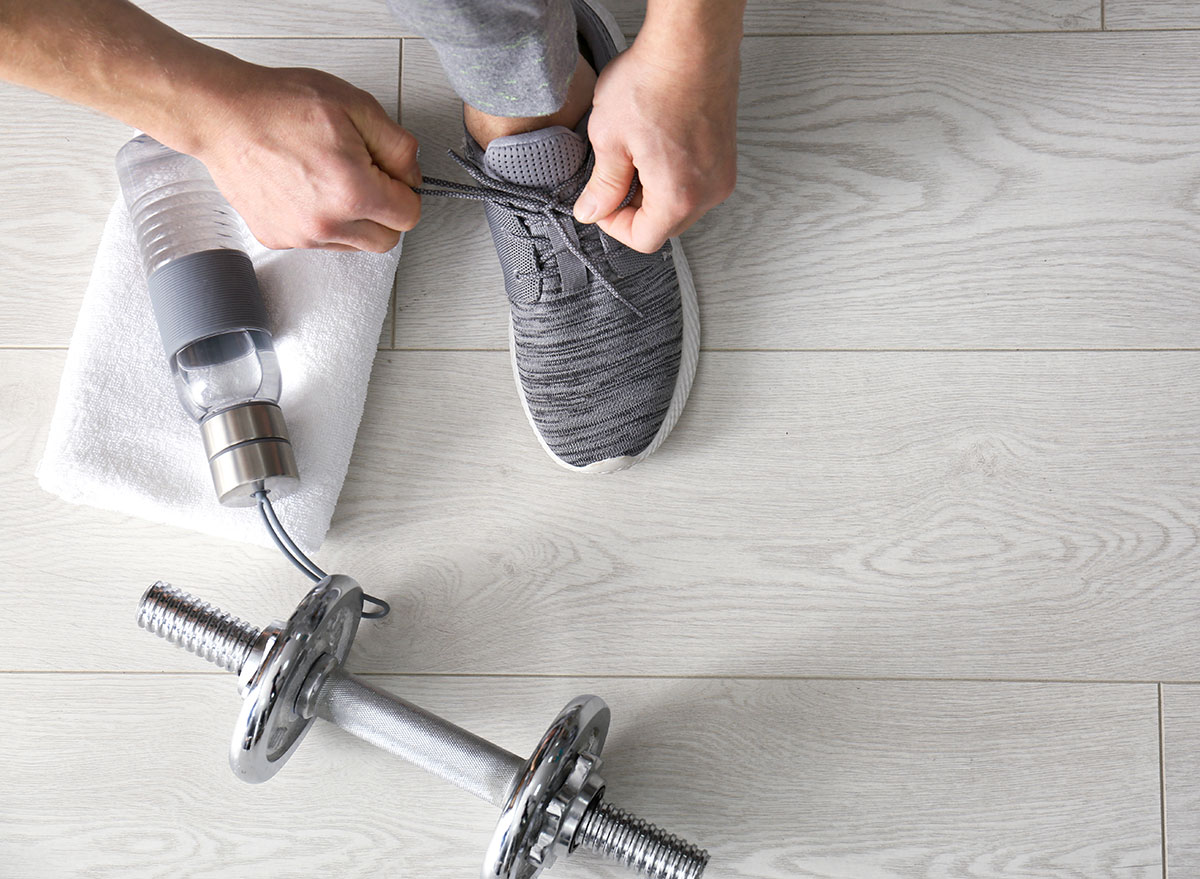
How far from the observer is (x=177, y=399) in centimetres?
72

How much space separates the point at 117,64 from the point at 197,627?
1.17 feet

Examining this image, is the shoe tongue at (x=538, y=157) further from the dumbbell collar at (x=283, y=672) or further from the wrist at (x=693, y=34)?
the dumbbell collar at (x=283, y=672)

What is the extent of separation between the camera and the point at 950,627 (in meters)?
0.72

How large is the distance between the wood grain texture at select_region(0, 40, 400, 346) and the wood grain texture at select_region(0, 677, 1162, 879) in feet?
0.98

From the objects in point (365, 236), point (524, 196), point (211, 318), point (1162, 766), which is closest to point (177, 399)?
point (211, 318)

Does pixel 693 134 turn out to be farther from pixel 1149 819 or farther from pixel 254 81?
pixel 1149 819

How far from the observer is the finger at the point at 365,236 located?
642 millimetres

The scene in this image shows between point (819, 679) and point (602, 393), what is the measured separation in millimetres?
274

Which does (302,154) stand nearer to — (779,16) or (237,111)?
(237,111)

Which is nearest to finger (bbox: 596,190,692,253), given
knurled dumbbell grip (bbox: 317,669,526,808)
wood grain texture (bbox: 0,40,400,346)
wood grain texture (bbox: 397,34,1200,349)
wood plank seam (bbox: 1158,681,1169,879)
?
wood grain texture (bbox: 397,34,1200,349)

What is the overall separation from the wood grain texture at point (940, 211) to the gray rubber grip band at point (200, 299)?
13cm

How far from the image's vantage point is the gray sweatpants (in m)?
0.46

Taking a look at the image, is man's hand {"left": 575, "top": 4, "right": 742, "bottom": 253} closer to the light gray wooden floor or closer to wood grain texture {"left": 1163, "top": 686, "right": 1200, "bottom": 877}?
the light gray wooden floor

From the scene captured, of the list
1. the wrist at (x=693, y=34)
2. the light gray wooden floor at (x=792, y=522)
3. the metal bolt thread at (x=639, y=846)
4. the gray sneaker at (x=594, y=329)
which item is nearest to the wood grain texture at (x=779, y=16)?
the light gray wooden floor at (x=792, y=522)
